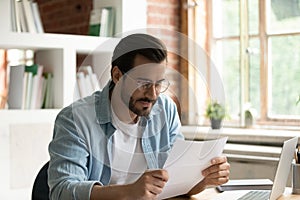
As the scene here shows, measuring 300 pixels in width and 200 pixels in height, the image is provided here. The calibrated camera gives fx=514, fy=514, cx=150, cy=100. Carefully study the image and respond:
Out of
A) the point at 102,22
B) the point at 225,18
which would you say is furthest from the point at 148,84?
the point at 225,18

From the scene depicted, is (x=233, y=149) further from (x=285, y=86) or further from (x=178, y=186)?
(x=178, y=186)

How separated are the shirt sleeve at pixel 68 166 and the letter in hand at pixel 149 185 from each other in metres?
0.15

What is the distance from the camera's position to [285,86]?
128 inches

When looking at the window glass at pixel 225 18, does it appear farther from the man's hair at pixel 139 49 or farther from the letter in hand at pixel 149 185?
the letter in hand at pixel 149 185

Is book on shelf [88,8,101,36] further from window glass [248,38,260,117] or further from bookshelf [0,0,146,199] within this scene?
window glass [248,38,260,117]

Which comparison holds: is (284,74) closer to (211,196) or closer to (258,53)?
(258,53)

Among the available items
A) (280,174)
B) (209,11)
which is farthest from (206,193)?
(209,11)

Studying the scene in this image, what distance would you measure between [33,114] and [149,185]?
63.1 inches

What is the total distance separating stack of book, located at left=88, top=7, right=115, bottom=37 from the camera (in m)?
3.32

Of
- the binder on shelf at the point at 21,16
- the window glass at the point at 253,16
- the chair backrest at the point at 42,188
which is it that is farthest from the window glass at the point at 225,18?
the chair backrest at the point at 42,188

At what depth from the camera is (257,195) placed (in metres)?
1.83

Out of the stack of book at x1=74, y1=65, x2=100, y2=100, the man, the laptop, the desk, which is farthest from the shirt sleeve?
the stack of book at x1=74, y1=65, x2=100, y2=100

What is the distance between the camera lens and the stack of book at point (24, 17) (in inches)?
116

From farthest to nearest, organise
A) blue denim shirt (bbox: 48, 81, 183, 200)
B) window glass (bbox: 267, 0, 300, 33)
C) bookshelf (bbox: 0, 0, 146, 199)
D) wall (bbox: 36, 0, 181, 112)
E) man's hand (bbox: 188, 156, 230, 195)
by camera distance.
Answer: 1. wall (bbox: 36, 0, 181, 112)
2. window glass (bbox: 267, 0, 300, 33)
3. bookshelf (bbox: 0, 0, 146, 199)
4. man's hand (bbox: 188, 156, 230, 195)
5. blue denim shirt (bbox: 48, 81, 183, 200)
